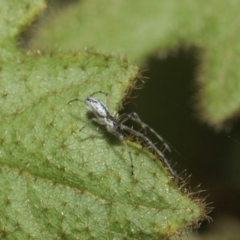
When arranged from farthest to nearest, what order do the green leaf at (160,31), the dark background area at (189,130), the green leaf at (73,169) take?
the green leaf at (160,31) < the dark background area at (189,130) < the green leaf at (73,169)

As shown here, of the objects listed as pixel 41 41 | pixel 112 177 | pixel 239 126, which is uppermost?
pixel 239 126

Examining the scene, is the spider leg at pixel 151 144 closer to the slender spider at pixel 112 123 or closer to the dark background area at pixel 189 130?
the slender spider at pixel 112 123

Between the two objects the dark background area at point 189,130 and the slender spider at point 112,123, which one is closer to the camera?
the slender spider at point 112,123

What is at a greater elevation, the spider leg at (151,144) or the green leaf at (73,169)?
the spider leg at (151,144)

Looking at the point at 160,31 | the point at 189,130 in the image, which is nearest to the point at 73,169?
the point at 189,130

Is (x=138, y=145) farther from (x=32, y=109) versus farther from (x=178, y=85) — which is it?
(x=178, y=85)

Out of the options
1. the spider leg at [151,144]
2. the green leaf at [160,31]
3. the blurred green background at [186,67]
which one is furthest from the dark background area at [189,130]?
the spider leg at [151,144]

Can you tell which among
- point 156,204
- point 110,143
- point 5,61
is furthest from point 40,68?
point 156,204

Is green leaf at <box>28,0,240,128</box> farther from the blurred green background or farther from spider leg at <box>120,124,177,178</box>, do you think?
spider leg at <box>120,124,177,178</box>

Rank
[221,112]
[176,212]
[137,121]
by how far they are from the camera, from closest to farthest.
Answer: [176,212]
[137,121]
[221,112]
